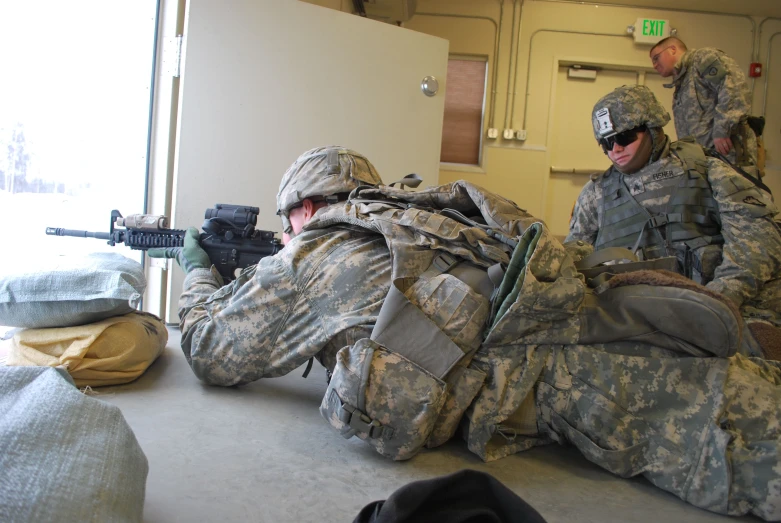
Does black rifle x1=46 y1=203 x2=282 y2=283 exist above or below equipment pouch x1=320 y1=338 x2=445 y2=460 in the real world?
above

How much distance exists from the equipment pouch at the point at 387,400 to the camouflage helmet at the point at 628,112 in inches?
74.3

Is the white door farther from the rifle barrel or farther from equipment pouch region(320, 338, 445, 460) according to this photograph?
equipment pouch region(320, 338, 445, 460)

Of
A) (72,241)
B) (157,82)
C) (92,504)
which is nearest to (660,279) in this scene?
(92,504)

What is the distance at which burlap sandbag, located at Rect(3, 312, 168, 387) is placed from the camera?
1836 mm

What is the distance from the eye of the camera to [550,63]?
592cm

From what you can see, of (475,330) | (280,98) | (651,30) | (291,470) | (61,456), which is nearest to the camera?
(61,456)

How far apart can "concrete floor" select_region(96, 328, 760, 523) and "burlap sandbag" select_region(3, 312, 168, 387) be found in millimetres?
63

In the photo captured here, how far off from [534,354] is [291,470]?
648 mm

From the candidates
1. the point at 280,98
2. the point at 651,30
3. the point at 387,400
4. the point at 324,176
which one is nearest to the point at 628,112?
the point at 324,176

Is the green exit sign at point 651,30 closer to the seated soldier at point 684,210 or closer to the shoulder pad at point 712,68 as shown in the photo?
the shoulder pad at point 712,68

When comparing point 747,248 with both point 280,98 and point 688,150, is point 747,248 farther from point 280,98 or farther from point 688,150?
point 280,98

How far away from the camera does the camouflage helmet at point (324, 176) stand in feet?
6.84


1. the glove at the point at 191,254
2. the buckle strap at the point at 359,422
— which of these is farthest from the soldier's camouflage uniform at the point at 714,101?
the buckle strap at the point at 359,422

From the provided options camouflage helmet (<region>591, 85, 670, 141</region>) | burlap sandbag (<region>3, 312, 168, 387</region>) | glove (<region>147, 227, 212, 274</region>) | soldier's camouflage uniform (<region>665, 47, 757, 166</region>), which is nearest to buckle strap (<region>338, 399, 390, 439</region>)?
burlap sandbag (<region>3, 312, 168, 387</region>)
